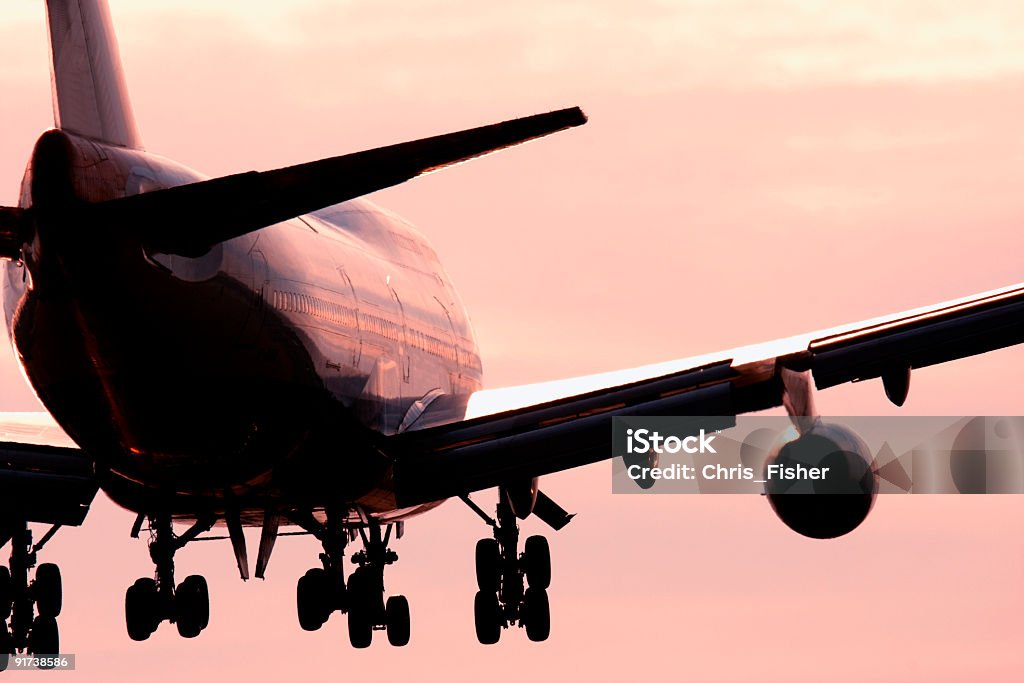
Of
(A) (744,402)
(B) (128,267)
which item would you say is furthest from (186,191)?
(A) (744,402)

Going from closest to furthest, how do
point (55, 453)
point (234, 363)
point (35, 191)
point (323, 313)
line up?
1. point (35, 191)
2. point (234, 363)
3. point (323, 313)
4. point (55, 453)

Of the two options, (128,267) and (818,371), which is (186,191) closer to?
(128,267)

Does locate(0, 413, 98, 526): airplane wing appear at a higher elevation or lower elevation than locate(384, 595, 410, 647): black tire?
higher

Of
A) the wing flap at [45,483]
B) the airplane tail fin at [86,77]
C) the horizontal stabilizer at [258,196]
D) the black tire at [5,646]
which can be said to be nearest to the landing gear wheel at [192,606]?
the wing flap at [45,483]

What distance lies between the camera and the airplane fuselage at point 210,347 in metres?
27.4

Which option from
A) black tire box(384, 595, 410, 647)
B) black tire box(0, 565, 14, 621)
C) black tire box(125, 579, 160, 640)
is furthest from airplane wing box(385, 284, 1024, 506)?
black tire box(0, 565, 14, 621)

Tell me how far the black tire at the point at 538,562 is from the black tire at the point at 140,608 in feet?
21.9

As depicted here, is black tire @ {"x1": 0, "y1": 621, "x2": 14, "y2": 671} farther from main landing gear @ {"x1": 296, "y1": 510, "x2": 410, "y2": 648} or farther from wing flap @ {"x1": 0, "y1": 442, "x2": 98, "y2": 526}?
main landing gear @ {"x1": 296, "y1": 510, "x2": 410, "y2": 648}

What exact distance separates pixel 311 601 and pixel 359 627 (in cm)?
108

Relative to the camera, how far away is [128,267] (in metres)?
27.7

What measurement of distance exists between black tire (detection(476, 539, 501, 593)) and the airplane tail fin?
36.7 ft

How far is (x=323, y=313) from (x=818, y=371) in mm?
6978

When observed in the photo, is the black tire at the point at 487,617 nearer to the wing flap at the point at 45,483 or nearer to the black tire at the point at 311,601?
the black tire at the point at 311,601

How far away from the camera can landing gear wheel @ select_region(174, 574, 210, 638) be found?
122 ft
